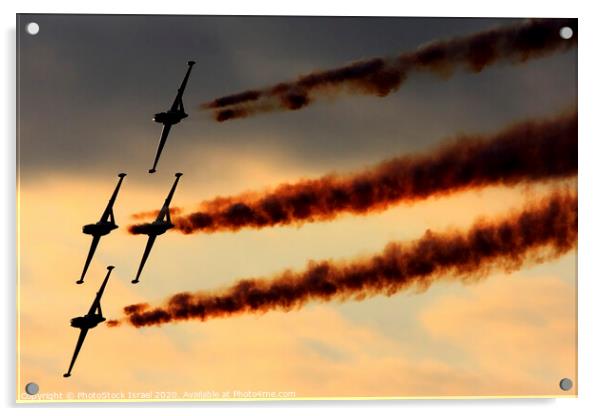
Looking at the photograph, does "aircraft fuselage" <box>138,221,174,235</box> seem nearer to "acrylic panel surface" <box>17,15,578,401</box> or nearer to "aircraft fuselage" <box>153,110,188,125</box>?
"acrylic panel surface" <box>17,15,578,401</box>

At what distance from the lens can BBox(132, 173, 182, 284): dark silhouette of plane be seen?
2451mm

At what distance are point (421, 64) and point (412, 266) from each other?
53 centimetres

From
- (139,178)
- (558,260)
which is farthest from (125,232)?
(558,260)

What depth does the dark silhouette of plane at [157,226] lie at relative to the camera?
2451 mm

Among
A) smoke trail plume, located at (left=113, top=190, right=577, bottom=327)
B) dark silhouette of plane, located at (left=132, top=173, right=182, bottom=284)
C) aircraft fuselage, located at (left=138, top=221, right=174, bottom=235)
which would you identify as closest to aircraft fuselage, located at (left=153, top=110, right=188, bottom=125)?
dark silhouette of plane, located at (left=132, top=173, right=182, bottom=284)

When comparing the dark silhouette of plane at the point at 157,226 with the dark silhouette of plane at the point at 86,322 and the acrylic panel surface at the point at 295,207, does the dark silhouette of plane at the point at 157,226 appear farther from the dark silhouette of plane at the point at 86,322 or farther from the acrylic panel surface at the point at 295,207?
the dark silhouette of plane at the point at 86,322

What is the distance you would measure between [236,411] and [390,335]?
45 cm

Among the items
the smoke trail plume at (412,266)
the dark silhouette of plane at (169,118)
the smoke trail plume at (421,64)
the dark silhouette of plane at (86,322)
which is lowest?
the dark silhouette of plane at (86,322)

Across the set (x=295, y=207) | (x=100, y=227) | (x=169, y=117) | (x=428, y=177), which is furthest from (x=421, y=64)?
(x=100, y=227)

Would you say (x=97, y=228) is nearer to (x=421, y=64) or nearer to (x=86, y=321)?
(x=86, y=321)

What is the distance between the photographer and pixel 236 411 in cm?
246

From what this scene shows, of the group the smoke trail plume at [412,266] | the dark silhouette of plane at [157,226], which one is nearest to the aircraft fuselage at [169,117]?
the dark silhouette of plane at [157,226]

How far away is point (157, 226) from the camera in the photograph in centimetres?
246
